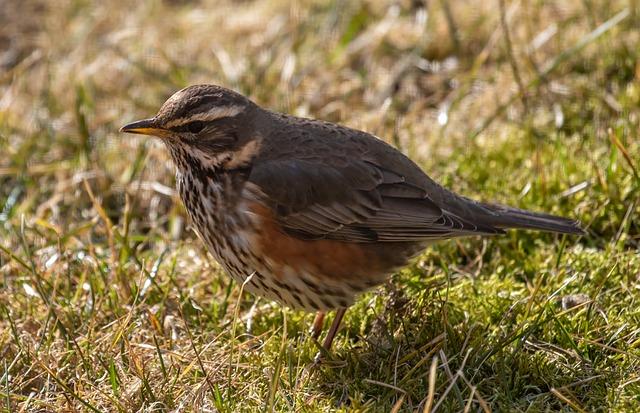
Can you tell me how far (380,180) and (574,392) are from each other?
4.88 ft

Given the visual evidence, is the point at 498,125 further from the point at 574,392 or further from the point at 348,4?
the point at 574,392

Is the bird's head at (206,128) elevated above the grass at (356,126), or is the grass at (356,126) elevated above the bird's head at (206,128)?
the bird's head at (206,128)

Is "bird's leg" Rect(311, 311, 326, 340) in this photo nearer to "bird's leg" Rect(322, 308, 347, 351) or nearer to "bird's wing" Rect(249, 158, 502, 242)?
"bird's leg" Rect(322, 308, 347, 351)

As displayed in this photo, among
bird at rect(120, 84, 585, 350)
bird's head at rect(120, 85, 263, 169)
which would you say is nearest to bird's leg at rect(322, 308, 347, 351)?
bird at rect(120, 84, 585, 350)

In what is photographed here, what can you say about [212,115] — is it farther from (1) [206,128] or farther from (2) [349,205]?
(2) [349,205]

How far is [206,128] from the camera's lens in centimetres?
507

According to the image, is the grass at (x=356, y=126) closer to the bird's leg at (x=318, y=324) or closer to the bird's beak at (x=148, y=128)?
the bird's leg at (x=318, y=324)

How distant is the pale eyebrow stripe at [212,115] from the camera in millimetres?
4996

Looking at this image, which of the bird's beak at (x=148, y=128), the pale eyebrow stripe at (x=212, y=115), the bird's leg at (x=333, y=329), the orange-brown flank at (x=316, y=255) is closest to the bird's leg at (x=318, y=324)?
the bird's leg at (x=333, y=329)

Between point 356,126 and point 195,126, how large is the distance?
223 cm

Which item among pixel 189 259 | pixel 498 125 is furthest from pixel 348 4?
pixel 189 259

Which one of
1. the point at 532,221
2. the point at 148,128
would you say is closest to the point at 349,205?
the point at 532,221

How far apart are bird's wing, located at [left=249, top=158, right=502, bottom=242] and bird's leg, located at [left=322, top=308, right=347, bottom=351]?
39 cm

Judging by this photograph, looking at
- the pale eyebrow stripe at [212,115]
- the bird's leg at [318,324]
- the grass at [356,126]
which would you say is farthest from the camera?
the bird's leg at [318,324]
